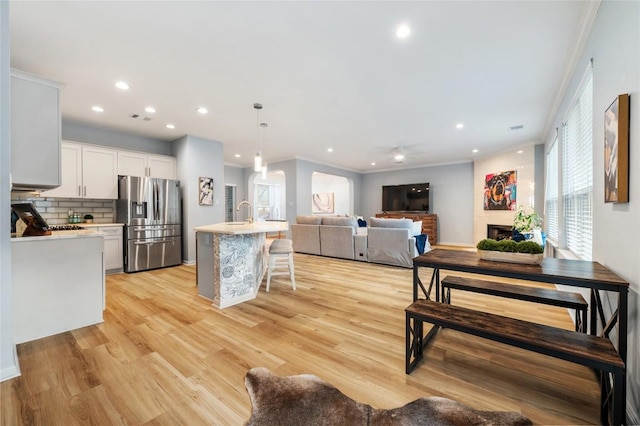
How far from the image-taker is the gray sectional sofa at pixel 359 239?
4.75 meters

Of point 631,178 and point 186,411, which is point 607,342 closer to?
point 631,178

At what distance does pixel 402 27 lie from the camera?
210 cm

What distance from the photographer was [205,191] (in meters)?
5.34

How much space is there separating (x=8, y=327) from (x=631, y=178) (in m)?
3.87

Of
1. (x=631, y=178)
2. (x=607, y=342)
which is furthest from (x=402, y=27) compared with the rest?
(x=607, y=342)

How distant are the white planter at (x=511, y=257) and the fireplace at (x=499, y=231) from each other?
220 inches

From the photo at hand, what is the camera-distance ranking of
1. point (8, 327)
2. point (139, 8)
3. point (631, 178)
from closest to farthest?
point (631, 178), point (8, 327), point (139, 8)

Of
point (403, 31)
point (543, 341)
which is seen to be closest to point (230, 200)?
point (403, 31)

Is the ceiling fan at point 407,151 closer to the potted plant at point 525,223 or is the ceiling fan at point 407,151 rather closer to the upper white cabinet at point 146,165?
the potted plant at point 525,223

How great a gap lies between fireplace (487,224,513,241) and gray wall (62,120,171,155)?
8295mm

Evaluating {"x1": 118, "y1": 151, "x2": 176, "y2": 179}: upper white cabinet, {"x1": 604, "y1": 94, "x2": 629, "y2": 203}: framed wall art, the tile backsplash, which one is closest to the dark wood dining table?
{"x1": 604, "y1": 94, "x2": 629, "y2": 203}: framed wall art

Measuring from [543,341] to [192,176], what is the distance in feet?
18.4

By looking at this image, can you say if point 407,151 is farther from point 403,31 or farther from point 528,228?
point 403,31

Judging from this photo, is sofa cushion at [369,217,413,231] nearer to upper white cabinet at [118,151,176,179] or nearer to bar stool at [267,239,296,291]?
bar stool at [267,239,296,291]
